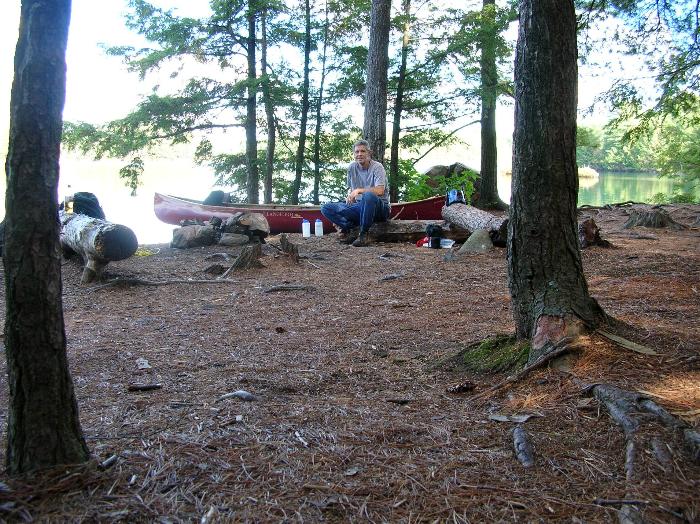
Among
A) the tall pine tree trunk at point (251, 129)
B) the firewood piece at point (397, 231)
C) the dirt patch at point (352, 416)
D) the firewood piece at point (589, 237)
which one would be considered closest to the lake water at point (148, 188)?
the tall pine tree trunk at point (251, 129)

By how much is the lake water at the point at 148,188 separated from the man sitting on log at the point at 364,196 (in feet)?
23.8

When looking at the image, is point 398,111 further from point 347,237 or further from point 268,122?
point 347,237

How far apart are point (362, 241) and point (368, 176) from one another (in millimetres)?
1053

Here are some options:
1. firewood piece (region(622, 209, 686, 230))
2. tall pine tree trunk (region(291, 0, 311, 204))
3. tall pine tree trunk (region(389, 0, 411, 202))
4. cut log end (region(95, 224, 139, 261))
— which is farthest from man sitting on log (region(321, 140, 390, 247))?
tall pine tree trunk (region(291, 0, 311, 204))

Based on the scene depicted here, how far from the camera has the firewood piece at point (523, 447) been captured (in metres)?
2.13

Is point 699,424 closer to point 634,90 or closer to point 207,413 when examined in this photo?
point 207,413

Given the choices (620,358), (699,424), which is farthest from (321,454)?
(620,358)

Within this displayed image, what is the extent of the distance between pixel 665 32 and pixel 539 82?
7.12 meters

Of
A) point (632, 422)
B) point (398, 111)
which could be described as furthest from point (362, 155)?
point (632, 422)

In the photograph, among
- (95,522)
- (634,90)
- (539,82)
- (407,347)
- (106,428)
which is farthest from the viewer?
(634,90)

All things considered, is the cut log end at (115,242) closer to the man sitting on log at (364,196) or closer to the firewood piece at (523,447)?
the man sitting on log at (364,196)

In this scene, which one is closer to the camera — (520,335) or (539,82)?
(539,82)

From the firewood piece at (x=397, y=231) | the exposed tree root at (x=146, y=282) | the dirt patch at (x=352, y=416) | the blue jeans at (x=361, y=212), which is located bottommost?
the dirt patch at (x=352, y=416)

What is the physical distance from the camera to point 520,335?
11.0ft
